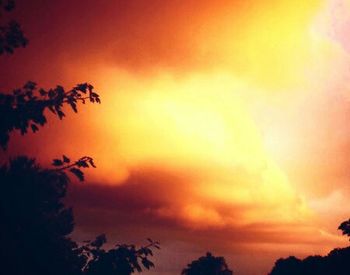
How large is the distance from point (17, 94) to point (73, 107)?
113 centimetres

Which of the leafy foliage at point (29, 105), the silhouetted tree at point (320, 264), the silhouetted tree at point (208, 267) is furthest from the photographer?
the silhouetted tree at point (208, 267)

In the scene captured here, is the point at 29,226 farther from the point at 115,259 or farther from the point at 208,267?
the point at 208,267

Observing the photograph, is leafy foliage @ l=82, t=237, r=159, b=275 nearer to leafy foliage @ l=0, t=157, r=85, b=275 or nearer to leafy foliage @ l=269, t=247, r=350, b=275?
leafy foliage @ l=0, t=157, r=85, b=275

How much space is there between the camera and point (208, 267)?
72.2 metres

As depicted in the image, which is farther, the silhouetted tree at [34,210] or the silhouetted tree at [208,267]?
the silhouetted tree at [208,267]

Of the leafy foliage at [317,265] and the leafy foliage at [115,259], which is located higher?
the leafy foliage at [317,265]

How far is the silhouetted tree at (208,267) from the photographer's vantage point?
7119 cm

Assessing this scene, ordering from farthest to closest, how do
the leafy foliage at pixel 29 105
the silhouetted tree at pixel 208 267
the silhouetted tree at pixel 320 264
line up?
the silhouetted tree at pixel 208 267 → the silhouetted tree at pixel 320 264 → the leafy foliage at pixel 29 105

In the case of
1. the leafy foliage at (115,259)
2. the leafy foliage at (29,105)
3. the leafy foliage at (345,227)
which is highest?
the leafy foliage at (345,227)

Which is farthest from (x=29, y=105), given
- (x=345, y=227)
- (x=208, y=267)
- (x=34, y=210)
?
(x=208, y=267)

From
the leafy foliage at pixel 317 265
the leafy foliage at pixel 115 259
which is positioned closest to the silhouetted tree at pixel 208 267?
the leafy foliage at pixel 317 265

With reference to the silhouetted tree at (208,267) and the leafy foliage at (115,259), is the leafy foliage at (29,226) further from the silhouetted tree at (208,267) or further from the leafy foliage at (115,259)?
the silhouetted tree at (208,267)

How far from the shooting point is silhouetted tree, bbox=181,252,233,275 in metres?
71.2

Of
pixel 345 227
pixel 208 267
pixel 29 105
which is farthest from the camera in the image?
pixel 208 267
